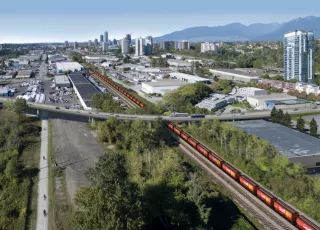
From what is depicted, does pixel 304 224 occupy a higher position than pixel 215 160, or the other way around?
pixel 215 160

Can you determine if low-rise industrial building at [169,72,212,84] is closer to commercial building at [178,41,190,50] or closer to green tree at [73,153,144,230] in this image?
green tree at [73,153,144,230]

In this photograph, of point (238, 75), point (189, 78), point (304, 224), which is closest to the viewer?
point (304, 224)

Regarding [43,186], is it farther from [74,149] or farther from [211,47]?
[211,47]

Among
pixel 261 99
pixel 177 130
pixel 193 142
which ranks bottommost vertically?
pixel 193 142

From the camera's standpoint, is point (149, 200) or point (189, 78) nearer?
point (149, 200)

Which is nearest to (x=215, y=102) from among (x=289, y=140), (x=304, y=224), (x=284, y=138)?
(x=284, y=138)

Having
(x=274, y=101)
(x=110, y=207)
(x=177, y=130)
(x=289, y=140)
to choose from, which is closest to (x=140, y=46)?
(x=274, y=101)

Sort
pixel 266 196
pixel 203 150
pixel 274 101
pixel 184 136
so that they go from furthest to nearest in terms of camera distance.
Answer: pixel 274 101 < pixel 184 136 < pixel 203 150 < pixel 266 196

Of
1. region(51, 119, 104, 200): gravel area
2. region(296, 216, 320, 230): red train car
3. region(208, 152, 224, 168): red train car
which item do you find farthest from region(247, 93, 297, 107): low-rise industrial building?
region(296, 216, 320, 230): red train car
